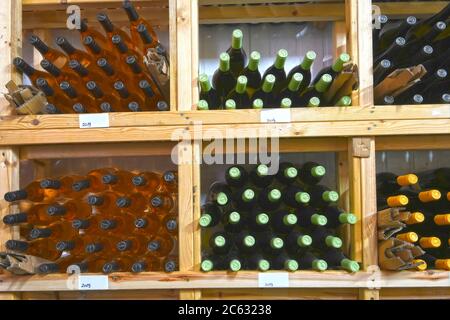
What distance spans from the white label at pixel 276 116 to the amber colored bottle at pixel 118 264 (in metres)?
0.53

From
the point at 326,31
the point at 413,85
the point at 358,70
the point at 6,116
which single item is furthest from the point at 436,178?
the point at 6,116

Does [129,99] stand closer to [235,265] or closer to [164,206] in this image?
[164,206]

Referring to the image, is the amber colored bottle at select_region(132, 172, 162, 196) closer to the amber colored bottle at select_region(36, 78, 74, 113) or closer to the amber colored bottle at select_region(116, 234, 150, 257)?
the amber colored bottle at select_region(116, 234, 150, 257)

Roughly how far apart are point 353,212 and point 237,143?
1.17 feet

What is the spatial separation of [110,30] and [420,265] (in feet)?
3.33

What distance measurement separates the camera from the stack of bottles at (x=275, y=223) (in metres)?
1.01

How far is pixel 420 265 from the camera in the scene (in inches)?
40.2

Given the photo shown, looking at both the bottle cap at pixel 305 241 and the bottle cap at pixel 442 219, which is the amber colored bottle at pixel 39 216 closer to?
the bottle cap at pixel 305 241

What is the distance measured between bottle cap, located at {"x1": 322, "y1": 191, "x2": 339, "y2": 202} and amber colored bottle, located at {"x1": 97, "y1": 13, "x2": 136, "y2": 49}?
0.69m

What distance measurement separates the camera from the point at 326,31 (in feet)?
4.77

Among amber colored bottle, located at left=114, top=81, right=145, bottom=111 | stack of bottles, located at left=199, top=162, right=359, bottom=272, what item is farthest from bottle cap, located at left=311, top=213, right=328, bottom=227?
amber colored bottle, located at left=114, top=81, right=145, bottom=111

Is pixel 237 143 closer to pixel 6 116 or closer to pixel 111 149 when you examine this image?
pixel 111 149

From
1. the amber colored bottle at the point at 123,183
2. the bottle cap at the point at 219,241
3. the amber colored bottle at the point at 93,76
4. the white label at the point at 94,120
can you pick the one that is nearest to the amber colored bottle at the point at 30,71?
the amber colored bottle at the point at 93,76

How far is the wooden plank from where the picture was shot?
1122 mm
